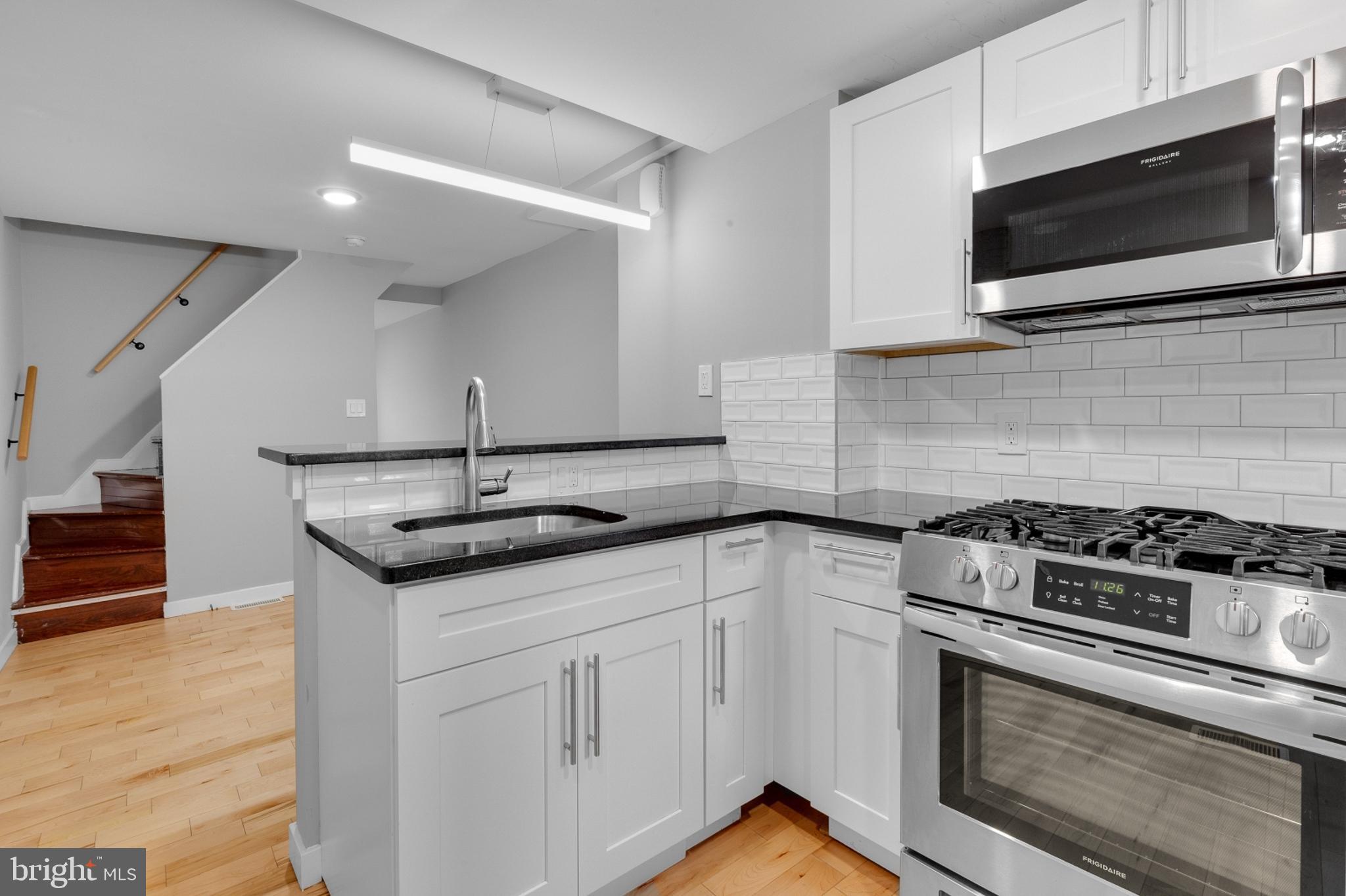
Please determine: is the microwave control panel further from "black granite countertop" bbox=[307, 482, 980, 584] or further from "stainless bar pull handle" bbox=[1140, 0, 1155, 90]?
"black granite countertop" bbox=[307, 482, 980, 584]

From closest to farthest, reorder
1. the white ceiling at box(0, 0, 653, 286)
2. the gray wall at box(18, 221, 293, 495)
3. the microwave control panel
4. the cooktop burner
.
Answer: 1. the cooktop burner
2. the microwave control panel
3. the white ceiling at box(0, 0, 653, 286)
4. the gray wall at box(18, 221, 293, 495)

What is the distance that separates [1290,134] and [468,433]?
1.95 m

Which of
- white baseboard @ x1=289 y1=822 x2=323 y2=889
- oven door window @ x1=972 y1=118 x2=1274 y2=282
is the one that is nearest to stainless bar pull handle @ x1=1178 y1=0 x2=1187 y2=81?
oven door window @ x1=972 y1=118 x2=1274 y2=282

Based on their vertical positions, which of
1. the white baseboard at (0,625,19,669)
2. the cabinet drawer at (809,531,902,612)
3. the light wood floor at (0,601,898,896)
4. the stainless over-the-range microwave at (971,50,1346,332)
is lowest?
the light wood floor at (0,601,898,896)

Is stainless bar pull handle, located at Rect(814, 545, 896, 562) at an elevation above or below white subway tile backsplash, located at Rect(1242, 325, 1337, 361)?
below

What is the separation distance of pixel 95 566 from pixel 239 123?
9.63 feet

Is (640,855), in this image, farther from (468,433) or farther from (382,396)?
(382,396)

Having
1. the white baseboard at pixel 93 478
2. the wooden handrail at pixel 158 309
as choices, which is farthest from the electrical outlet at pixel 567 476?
the wooden handrail at pixel 158 309

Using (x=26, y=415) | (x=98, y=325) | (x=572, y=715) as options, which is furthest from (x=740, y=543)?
(x=98, y=325)

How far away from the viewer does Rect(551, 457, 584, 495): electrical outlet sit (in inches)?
85.1

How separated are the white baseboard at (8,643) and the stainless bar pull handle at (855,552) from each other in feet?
13.6

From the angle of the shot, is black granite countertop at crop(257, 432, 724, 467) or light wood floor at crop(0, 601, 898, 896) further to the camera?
light wood floor at crop(0, 601, 898, 896)

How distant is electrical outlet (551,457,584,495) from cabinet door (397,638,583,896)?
0.74 metres

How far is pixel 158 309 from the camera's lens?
15.4 ft
